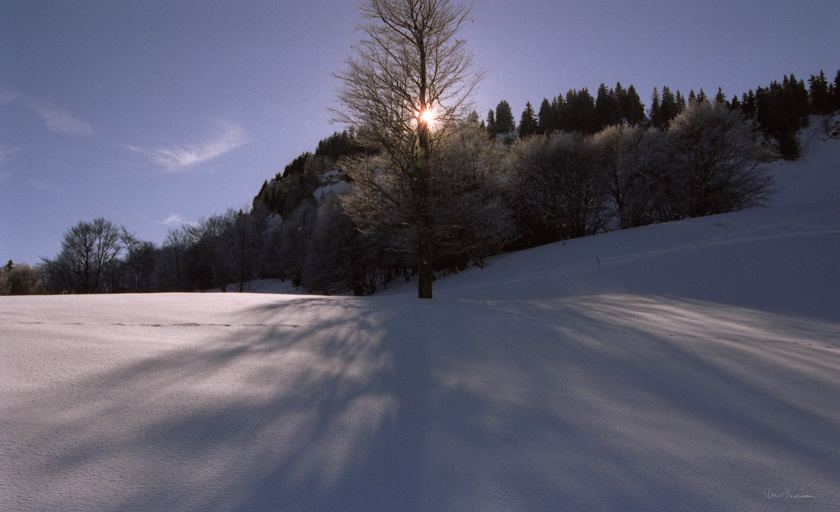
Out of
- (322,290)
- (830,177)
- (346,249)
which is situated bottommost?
(322,290)

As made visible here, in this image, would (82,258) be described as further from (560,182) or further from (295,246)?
(560,182)

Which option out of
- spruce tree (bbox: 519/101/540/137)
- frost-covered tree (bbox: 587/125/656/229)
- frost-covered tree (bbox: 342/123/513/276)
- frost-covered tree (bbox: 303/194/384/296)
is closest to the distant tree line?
spruce tree (bbox: 519/101/540/137)

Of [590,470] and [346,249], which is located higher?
[346,249]

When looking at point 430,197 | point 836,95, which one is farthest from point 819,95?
point 430,197

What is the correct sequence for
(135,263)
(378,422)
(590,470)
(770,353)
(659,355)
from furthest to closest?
(135,263) < (770,353) < (659,355) < (378,422) < (590,470)

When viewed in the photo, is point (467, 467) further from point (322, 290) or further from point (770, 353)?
point (322, 290)

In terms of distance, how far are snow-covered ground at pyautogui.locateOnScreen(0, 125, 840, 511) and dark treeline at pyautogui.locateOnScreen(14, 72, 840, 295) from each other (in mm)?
7704

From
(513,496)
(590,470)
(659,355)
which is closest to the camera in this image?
(513,496)

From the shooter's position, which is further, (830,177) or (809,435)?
(830,177)

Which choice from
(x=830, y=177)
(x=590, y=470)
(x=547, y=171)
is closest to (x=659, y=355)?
(x=590, y=470)

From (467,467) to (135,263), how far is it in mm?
63120

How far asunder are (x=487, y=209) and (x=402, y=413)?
1142 cm

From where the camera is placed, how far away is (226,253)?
4516 centimetres
